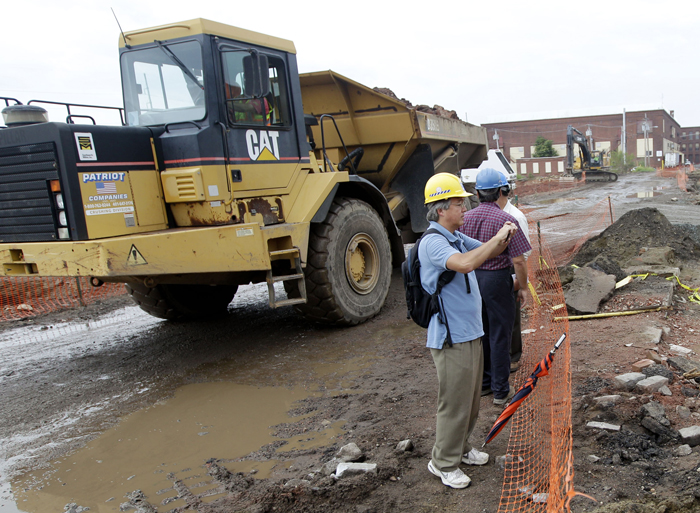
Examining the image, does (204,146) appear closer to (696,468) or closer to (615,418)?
(615,418)

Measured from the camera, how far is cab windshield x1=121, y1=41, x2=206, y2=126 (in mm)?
5422

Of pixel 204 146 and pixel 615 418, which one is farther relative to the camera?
pixel 204 146

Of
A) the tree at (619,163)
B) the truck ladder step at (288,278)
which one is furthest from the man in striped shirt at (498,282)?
the tree at (619,163)

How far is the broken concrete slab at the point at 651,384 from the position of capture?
3975mm

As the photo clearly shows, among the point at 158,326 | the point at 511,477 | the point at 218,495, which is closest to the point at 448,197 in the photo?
the point at 511,477

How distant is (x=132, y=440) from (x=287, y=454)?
1273mm

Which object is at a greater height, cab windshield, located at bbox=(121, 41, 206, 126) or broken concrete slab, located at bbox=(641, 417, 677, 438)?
cab windshield, located at bbox=(121, 41, 206, 126)

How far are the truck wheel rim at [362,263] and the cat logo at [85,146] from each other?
284cm

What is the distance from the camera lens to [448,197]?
315cm

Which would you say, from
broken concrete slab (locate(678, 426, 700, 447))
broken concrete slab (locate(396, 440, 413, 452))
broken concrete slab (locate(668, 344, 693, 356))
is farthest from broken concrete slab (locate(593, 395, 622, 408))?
broken concrete slab (locate(668, 344, 693, 356))

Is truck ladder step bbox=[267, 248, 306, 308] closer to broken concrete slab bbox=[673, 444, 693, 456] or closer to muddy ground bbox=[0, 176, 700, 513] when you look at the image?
muddy ground bbox=[0, 176, 700, 513]

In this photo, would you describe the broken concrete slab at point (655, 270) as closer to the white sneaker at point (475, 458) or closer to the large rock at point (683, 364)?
the large rock at point (683, 364)

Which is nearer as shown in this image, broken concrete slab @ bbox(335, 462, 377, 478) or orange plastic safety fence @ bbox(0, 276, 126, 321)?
broken concrete slab @ bbox(335, 462, 377, 478)

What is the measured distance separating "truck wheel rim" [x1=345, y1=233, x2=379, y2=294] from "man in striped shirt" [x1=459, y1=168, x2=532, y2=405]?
7.90 ft
